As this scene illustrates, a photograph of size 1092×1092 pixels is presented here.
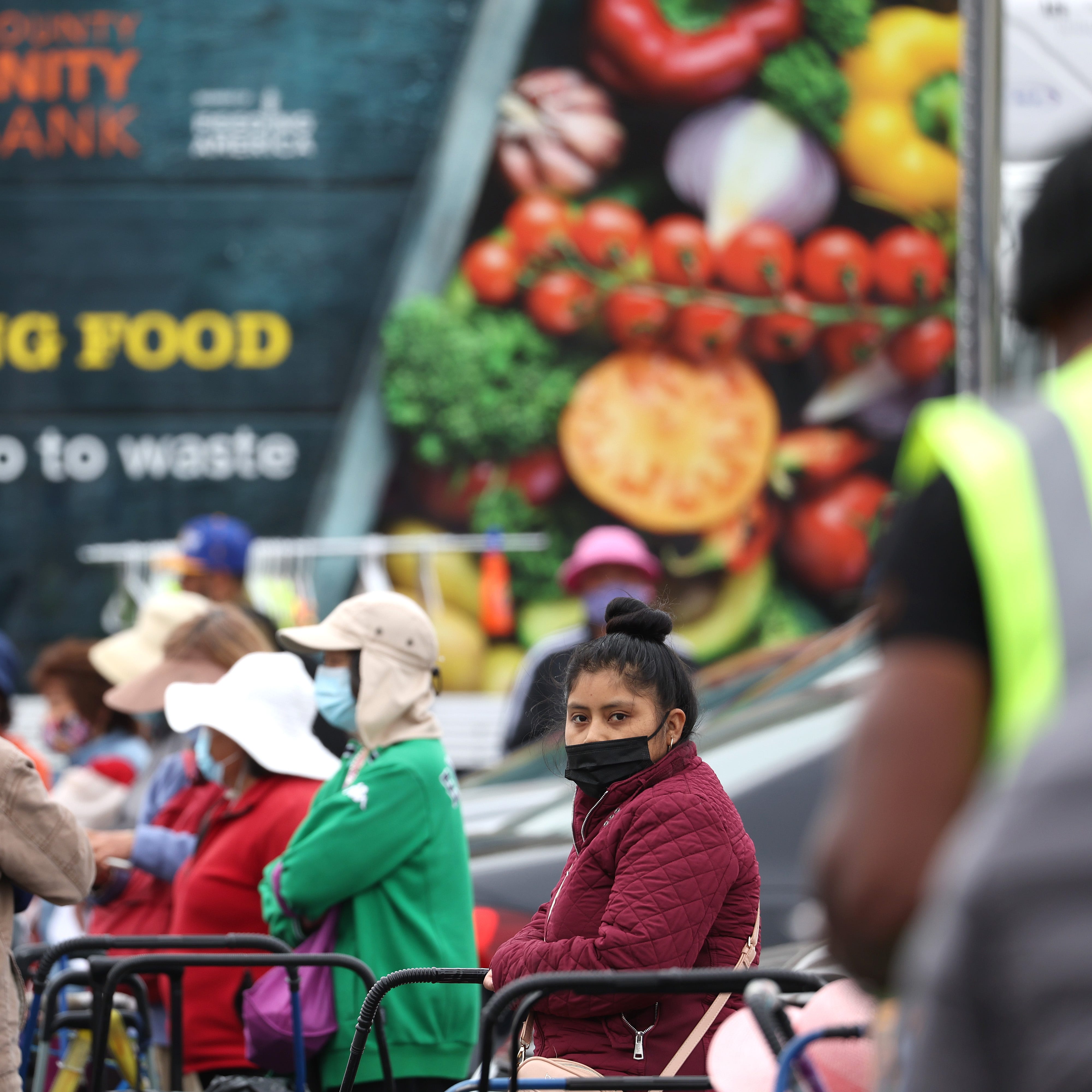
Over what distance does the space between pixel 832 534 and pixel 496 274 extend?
217 cm

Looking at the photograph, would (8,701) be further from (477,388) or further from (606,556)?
(477,388)

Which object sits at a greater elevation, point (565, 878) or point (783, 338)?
point (783, 338)

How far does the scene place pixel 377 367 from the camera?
8336 mm

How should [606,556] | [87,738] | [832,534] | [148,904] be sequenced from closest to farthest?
[148,904]
[87,738]
[606,556]
[832,534]

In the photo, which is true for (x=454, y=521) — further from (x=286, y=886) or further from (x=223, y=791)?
(x=286, y=886)

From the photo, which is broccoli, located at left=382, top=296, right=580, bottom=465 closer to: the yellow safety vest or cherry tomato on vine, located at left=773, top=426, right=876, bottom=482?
cherry tomato on vine, located at left=773, top=426, right=876, bottom=482

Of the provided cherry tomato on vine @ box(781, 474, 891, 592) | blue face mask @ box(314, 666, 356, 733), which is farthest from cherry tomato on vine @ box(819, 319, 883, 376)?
blue face mask @ box(314, 666, 356, 733)

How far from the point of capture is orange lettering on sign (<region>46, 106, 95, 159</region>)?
28.0 ft

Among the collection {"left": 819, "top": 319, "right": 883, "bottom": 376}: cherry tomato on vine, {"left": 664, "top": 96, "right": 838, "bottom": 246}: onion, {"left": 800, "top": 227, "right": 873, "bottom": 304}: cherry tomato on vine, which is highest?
{"left": 664, "top": 96, "right": 838, "bottom": 246}: onion

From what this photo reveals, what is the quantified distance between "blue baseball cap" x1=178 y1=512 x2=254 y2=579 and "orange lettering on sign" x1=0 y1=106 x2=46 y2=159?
3305 mm

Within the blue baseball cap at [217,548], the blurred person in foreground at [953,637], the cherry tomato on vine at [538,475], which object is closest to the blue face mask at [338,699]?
the blue baseball cap at [217,548]

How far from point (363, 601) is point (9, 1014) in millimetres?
1294

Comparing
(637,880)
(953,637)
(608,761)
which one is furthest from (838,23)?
(953,637)

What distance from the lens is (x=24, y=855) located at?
10.9 feet
